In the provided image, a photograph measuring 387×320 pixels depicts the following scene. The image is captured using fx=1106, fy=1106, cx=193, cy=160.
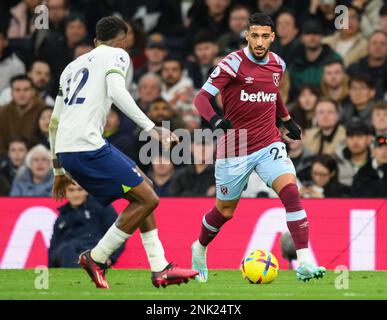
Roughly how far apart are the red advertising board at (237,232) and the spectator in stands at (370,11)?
4.05 meters

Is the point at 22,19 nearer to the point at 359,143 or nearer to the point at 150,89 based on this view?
the point at 150,89

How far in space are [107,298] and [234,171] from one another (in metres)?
2.51

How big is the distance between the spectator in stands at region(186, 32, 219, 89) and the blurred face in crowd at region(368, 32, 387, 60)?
241 centimetres

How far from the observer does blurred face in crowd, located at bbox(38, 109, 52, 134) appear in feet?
54.1

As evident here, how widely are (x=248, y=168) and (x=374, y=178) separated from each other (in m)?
3.67

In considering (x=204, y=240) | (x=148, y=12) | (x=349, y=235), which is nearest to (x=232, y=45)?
(x=148, y=12)

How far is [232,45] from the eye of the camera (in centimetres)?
1706

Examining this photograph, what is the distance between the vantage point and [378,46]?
626 inches

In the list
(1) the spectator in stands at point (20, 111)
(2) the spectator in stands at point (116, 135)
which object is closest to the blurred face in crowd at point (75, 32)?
(1) the spectator in stands at point (20, 111)

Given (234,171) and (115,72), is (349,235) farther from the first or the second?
(115,72)

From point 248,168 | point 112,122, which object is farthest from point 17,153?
point 248,168

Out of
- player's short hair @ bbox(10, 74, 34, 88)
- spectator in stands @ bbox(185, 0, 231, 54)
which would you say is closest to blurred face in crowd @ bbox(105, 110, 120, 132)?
player's short hair @ bbox(10, 74, 34, 88)

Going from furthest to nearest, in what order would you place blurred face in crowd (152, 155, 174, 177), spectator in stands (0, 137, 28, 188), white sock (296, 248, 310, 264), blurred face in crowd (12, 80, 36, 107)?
blurred face in crowd (12, 80, 36, 107), spectator in stands (0, 137, 28, 188), blurred face in crowd (152, 155, 174, 177), white sock (296, 248, 310, 264)

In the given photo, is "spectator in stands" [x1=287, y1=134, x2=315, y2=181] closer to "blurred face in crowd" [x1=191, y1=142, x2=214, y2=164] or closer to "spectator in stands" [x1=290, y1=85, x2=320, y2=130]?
"spectator in stands" [x1=290, y1=85, x2=320, y2=130]
